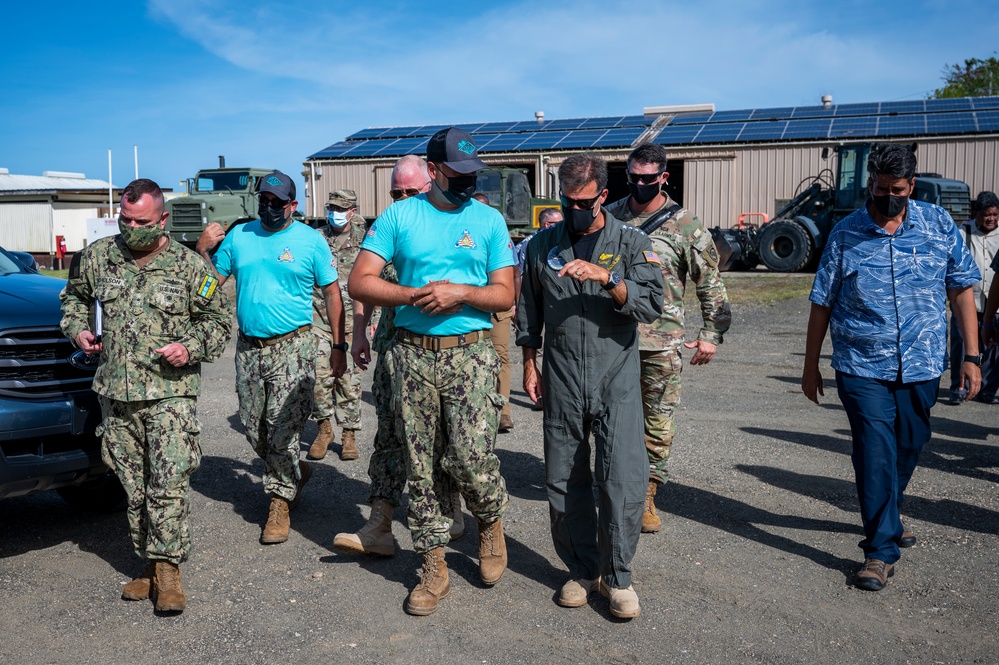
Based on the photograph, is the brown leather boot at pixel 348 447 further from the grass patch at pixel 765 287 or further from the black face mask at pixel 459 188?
the grass patch at pixel 765 287

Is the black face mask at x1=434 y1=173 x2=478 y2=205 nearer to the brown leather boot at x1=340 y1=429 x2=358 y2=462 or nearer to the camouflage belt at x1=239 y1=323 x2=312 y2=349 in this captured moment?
the camouflage belt at x1=239 y1=323 x2=312 y2=349

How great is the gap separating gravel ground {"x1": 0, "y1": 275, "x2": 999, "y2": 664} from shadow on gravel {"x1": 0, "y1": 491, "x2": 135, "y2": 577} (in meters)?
0.02

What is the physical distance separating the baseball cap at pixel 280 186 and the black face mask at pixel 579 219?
193 cm

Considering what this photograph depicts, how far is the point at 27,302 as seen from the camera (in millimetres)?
4695

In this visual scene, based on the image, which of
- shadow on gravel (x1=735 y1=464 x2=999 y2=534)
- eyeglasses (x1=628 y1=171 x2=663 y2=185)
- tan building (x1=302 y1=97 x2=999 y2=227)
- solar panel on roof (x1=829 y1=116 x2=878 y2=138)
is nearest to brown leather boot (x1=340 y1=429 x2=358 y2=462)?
shadow on gravel (x1=735 y1=464 x2=999 y2=534)

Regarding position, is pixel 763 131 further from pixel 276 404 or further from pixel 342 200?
pixel 276 404

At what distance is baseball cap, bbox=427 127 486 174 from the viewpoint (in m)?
3.94

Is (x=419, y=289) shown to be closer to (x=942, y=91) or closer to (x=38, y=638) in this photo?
(x=38, y=638)

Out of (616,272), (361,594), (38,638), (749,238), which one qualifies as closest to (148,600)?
(38,638)

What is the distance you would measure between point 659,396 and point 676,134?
24948 millimetres

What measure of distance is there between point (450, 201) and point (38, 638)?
257 cm

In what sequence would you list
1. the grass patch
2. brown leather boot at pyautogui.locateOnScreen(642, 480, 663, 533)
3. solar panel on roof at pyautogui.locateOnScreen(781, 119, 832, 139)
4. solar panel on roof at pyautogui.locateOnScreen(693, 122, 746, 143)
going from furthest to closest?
1. solar panel on roof at pyautogui.locateOnScreen(693, 122, 746, 143)
2. solar panel on roof at pyautogui.locateOnScreen(781, 119, 832, 139)
3. the grass patch
4. brown leather boot at pyautogui.locateOnScreen(642, 480, 663, 533)

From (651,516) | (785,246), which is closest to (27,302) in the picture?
(651,516)

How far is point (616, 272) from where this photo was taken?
382 cm
